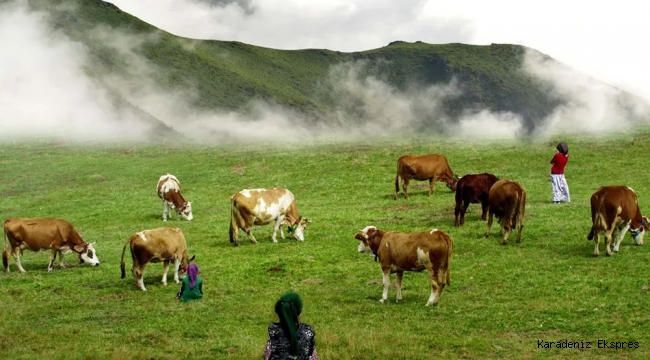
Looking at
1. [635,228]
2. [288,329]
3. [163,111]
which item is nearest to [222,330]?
[288,329]

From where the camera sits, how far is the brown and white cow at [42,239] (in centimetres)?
2492

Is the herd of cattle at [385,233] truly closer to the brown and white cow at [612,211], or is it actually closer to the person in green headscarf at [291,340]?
the brown and white cow at [612,211]

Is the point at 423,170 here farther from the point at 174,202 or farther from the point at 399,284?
the point at 399,284

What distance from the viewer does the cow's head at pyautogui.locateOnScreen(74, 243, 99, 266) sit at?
1019 inches

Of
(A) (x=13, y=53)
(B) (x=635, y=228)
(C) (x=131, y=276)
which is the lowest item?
(C) (x=131, y=276)

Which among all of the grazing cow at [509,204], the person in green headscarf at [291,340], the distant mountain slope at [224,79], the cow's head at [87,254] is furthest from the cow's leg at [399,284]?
the distant mountain slope at [224,79]

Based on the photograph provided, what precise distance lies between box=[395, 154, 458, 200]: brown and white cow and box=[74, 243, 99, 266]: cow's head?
19.1m

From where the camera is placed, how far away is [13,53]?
165000mm

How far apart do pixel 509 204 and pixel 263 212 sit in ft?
35.3

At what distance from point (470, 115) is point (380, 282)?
165228mm

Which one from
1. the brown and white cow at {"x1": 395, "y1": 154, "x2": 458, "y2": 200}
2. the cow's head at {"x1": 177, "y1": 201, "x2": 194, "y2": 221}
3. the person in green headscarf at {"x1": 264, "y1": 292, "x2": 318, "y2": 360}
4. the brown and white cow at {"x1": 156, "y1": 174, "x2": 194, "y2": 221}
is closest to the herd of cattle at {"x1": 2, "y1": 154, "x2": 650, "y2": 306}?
the cow's head at {"x1": 177, "y1": 201, "x2": 194, "y2": 221}

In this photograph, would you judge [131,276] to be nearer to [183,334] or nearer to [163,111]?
[183,334]

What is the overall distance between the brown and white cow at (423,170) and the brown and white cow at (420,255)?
20.7 meters

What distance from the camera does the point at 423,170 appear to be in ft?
132
